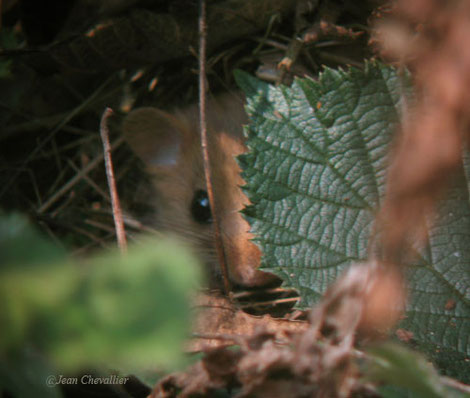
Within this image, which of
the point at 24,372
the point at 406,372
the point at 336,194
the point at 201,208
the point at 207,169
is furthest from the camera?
the point at 201,208

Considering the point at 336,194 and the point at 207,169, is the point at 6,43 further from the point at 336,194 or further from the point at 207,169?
the point at 336,194

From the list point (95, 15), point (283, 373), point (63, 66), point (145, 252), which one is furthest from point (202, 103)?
point (145, 252)

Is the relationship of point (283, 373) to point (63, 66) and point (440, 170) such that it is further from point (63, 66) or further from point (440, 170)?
point (63, 66)

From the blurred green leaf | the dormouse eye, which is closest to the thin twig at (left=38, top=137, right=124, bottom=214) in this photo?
the dormouse eye

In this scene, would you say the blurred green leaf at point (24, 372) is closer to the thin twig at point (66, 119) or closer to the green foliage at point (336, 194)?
the green foliage at point (336, 194)

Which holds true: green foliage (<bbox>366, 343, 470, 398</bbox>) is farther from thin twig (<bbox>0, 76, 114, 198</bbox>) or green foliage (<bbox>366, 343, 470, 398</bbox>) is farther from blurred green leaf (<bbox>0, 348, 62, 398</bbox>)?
thin twig (<bbox>0, 76, 114, 198</bbox>)

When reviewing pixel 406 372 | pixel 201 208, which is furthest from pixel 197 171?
pixel 406 372
